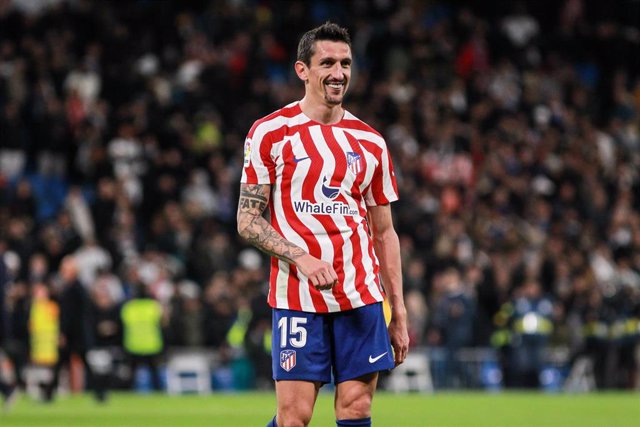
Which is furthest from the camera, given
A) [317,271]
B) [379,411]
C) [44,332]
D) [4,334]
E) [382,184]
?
[44,332]

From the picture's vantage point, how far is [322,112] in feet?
22.9

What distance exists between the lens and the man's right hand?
6566 millimetres

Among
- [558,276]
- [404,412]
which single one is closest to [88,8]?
[558,276]

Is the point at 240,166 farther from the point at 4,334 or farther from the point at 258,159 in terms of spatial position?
the point at 258,159

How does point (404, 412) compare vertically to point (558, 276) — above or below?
below

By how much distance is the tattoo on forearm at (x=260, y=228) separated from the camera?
677cm

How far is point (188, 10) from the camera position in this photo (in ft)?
85.9

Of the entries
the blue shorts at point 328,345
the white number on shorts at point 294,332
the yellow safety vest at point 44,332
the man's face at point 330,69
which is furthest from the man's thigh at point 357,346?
the yellow safety vest at point 44,332

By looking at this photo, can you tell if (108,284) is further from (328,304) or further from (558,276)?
(328,304)

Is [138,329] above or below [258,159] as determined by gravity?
below

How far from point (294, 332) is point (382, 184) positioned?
887 millimetres

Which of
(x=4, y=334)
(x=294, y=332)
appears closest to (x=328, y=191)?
(x=294, y=332)

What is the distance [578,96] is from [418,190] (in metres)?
4.95

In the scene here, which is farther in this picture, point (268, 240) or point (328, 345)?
point (328, 345)
